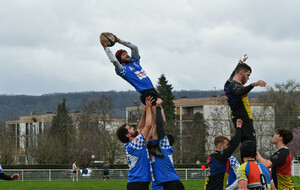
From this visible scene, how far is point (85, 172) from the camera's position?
46.2 m

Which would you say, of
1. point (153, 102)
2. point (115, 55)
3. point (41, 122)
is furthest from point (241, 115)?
point (41, 122)

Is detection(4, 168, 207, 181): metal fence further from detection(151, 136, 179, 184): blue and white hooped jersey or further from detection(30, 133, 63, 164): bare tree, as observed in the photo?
detection(151, 136, 179, 184): blue and white hooped jersey

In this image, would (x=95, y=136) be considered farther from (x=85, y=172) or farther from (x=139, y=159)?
(x=139, y=159)

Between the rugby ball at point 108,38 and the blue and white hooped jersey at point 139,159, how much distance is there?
1.89 meters

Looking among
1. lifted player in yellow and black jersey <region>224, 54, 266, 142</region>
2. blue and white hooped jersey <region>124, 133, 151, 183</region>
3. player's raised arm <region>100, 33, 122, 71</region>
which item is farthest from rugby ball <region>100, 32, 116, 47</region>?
lifted player in yellow and black jersey <region>224, 54, 266, 142</region>

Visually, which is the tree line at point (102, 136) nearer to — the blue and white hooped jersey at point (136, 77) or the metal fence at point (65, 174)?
the metal fence at point (65, 174)

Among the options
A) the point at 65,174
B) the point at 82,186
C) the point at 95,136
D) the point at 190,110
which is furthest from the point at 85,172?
the point at 190,110

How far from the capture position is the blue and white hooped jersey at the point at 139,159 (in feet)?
33.0

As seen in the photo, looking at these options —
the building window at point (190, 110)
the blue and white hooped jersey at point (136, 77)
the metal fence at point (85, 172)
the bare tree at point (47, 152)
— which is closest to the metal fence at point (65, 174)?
the metal fence at point (85, 172)

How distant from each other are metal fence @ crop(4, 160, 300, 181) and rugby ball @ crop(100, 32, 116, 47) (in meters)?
33.0

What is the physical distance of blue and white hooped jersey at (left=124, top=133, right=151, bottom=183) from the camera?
10.1 meters

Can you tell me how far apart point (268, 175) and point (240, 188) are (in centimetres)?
54

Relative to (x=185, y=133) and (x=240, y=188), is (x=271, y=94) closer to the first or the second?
(x=185, y=133)

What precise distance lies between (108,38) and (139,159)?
2.40 meters
